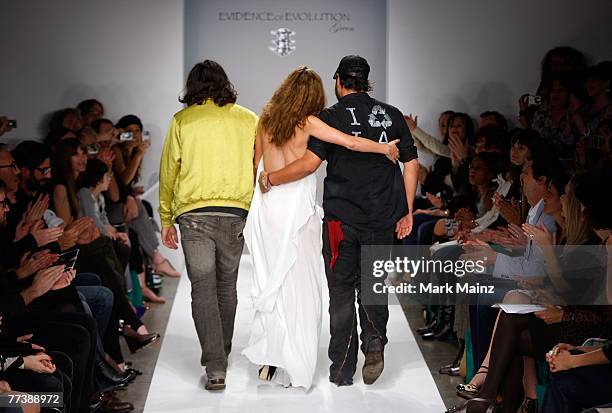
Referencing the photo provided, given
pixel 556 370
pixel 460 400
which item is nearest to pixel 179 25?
pixel 460 400

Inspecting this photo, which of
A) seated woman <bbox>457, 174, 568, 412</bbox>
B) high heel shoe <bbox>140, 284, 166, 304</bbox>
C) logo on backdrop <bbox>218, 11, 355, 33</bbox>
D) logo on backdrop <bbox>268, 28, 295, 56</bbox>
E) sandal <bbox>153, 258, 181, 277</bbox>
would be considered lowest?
high heel shoe <bbox>140, 284, 166, 304</bbox>

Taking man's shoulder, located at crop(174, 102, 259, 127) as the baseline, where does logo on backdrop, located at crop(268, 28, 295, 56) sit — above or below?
above

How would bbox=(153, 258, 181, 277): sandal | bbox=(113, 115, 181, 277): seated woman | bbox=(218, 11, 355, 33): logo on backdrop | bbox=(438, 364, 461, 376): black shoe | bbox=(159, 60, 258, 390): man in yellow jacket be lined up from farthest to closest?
bbox=(153, 258, 181, 277): sandal, bbox=(113, 115, 181, 277): seated woman, bbox=(218, 11, 355, 33): logo on backdrop, bbox=(438, 364, 461, 376): black shoe, bbox=(159, 60, 258, 390): man in yellow jacket

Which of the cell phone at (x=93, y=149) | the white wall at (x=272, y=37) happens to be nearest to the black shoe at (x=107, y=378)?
the cell phone at (x=93, y=149)

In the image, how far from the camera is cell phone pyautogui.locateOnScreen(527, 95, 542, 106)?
16.8ft

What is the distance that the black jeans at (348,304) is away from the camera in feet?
13.8

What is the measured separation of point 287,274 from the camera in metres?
4.26

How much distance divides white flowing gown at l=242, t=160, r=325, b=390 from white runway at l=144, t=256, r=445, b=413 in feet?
0.40

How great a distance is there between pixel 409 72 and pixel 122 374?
2.05 m

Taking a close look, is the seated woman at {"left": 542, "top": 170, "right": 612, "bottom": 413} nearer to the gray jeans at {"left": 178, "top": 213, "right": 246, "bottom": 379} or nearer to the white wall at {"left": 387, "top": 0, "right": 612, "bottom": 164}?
the gray jeans at {"left": 178, "top": 213, "right": 246, "bottom": 379}

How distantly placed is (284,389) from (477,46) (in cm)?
195

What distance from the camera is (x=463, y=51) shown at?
Answer: 17.2 feet

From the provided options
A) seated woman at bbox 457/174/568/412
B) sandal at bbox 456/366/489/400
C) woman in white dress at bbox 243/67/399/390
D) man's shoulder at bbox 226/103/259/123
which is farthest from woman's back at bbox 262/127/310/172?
sandal at bbox 456/366/489/400

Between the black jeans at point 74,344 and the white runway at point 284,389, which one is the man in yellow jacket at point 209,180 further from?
the black jeans at point 74,344
